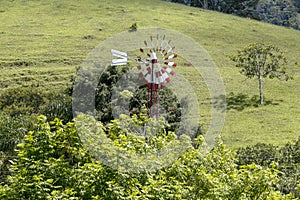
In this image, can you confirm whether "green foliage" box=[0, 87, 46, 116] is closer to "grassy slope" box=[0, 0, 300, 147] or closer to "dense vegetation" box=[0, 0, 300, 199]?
"dense vegetation" box=[0, 0, 300, 199]

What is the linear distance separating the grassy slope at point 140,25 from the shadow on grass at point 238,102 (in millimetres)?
856

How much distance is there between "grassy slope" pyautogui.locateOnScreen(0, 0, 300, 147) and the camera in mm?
48406

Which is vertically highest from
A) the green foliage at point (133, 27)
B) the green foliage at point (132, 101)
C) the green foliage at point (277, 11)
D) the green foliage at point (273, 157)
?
the green foliage at point (277, 11)

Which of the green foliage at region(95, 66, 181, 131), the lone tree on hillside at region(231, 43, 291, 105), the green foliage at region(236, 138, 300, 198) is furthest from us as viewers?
the lone tree on hillside at region(231, 43, 291, 105)

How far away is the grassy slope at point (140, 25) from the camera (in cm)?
4841

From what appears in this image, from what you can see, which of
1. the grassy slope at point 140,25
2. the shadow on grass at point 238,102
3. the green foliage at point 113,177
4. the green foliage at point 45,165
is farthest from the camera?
the shadow on grass at point 238,102

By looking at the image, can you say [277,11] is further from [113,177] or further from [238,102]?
[113,177]

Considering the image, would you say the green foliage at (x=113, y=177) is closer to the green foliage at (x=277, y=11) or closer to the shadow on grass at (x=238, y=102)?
the shadow on grass at (x=238, y=102)

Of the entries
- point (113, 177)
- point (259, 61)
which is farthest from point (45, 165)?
point (259, 61)

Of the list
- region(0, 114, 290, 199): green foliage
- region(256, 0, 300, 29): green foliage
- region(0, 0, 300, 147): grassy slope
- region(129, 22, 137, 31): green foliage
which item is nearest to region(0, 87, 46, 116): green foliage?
region(0, 0, 300, 147): grassy slope

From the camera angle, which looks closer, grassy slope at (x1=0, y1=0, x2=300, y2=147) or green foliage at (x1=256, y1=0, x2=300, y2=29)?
grassy slope at (x1=0, y1=0, x2=300, y2=147)

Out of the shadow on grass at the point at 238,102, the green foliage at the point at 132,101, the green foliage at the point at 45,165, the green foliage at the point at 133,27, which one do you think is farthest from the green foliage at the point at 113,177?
the green foliage at the point at 133,27

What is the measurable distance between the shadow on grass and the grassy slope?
0.86 metres

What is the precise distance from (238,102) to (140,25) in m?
29.4
